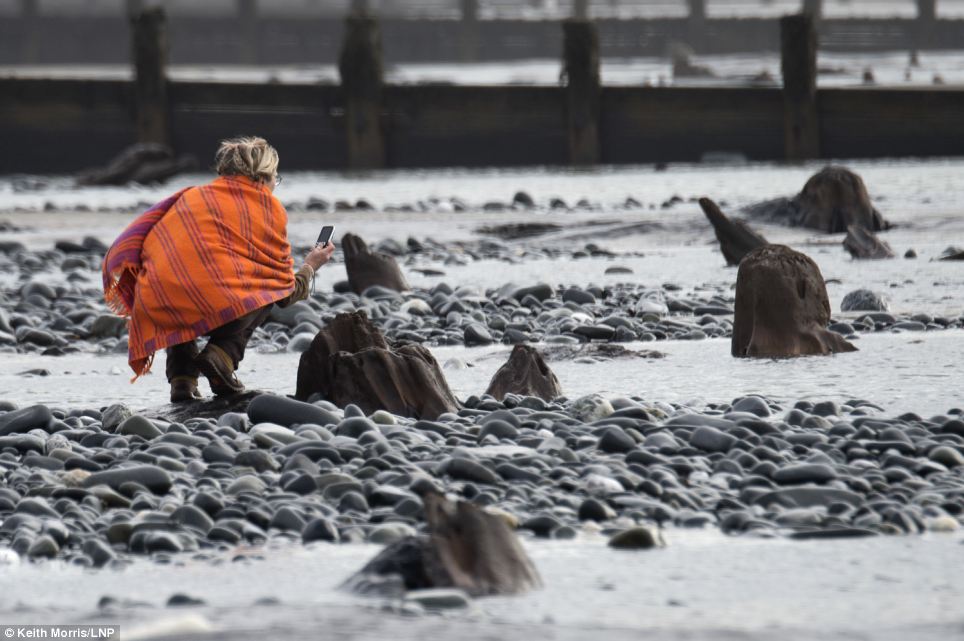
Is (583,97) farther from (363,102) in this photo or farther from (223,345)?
(223,345)

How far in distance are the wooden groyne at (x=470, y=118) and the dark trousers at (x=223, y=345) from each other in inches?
532

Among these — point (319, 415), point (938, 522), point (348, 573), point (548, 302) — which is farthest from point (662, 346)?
point (348, 573)

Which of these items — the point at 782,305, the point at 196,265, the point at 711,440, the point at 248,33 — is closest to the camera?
the point at 711,440

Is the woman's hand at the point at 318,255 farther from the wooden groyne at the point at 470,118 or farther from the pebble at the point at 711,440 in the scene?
the wooden groyne at the point at 470,118

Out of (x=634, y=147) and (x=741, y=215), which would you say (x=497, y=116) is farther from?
(x=741, y=215)

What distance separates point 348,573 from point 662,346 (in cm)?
323

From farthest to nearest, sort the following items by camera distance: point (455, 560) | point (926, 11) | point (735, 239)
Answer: point (926, 11), point (735, 239), point (455, 560)

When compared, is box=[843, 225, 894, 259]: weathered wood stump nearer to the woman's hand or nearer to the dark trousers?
the woman's hand

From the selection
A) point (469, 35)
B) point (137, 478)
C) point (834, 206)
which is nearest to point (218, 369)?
point (137, 478)

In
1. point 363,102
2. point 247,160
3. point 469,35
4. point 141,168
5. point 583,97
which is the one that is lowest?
point 247,160

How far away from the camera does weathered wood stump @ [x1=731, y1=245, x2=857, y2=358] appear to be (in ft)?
18.9

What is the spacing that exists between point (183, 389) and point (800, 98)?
45.1 feet

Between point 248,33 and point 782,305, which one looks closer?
point 782,305

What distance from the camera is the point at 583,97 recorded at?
721 inches
